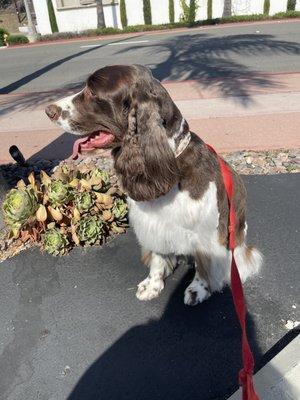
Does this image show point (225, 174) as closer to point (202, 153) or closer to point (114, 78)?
point (202, 153)

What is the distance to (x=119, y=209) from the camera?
3.62 m

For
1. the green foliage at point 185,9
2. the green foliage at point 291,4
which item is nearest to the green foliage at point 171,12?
the green foliage at point 185,9

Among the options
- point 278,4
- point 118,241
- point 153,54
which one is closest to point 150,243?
point 118,241

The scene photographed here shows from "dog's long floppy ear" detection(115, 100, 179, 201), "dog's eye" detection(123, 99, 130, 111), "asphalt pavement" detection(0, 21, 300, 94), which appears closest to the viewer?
"dog's long floppy ear" detection(115, 100, 179, 201)

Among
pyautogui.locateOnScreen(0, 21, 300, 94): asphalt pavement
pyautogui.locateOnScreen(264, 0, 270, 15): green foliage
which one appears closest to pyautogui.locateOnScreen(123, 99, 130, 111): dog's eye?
pyautogui.locateOnScreen(0, 21, 300, 94): asphalt pavement

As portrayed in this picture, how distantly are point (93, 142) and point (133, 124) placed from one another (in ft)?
1.38

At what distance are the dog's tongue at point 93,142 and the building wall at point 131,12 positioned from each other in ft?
85.6

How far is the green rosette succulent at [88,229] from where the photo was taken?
3412 mm

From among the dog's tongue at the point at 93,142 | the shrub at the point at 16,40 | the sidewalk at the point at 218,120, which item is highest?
the dog's tongue at the point at 93,142

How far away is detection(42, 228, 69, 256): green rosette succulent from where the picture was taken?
3371 mm

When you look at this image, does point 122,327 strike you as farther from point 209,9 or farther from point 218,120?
point 209,9

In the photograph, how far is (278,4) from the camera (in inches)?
990

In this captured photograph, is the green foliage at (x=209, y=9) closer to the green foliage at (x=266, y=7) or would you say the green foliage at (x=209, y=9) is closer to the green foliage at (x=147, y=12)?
the green foliage at (x=266, y=7)

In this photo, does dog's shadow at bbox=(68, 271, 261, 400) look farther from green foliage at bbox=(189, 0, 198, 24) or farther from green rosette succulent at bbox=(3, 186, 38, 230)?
green foliage at bbox=(189, 0, 198, 24)
